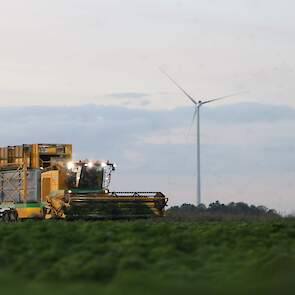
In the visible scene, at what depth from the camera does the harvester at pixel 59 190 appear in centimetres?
4859

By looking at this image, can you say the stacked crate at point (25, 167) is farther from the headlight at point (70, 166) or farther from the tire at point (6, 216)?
the headlight at point (70, 166)

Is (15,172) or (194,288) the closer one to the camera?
(194,288)

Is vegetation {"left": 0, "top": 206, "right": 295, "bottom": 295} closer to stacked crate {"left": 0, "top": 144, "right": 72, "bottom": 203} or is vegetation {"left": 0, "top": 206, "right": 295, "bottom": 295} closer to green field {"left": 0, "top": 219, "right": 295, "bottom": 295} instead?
green field {"left": 0, "top": 219, "right": 295, "bottom": 295}

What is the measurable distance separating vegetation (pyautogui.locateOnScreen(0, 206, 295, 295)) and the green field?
0.06ft

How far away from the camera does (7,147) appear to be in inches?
2165

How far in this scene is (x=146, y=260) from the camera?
74.4 feet

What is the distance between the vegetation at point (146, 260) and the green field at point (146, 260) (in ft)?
0.06

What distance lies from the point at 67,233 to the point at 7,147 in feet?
89.8

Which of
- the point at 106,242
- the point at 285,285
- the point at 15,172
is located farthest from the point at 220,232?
the point at 15,172

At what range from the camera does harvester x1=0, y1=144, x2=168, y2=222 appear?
48594mm

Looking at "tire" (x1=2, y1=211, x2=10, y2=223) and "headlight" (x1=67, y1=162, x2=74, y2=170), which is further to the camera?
"tire" (x1=2, y1=211, x2=10, y2=223)

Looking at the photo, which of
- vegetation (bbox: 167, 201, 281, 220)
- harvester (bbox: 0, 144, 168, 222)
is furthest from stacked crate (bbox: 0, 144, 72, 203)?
vegetation (bbox: 167, 201, 281, 220)

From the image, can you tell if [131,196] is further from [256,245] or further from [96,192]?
[256,245]

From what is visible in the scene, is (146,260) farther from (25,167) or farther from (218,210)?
(218,210)
